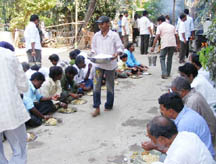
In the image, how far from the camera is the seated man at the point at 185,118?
251 cm

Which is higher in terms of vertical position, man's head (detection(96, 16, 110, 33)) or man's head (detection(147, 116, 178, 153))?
man's head (detection(96, 16, 110, 33))

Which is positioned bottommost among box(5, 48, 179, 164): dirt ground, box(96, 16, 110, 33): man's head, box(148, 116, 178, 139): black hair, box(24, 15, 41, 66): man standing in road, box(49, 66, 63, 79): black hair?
box(5, 48, 179, 164): dirt ground

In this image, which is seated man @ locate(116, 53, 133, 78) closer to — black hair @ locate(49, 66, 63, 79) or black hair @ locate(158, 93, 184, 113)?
black hair @ locate(49, 66, 63, 79)

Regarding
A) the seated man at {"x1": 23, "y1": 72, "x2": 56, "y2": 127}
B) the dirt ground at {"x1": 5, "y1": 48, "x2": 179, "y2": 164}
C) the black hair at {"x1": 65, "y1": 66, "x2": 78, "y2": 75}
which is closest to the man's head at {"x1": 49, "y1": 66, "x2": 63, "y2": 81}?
the seated man at {"x1": 23, "y1": 72, "x2": 56, "y2": 127}

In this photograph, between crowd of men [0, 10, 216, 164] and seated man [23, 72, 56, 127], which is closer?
crowd of men [0, 10, 216, 164]

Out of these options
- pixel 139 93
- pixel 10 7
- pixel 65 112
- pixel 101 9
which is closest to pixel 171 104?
pixel 65 112

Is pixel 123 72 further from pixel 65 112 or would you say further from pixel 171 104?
pixel 171 104

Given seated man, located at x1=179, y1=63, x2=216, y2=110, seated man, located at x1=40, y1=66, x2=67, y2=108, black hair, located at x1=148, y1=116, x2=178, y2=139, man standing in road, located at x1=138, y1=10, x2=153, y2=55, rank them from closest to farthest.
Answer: black hair, located at x1=148, y1=116, x2=178, y2=139, seated man, located at x1=179, y1=63, x2=216, y2=110, seated man, located at x1=40, y1=66, x2=67, y2=108, man standing in road, located at x1=138, y1=10, x2=153, y2=55

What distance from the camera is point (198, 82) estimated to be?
363 centimetres

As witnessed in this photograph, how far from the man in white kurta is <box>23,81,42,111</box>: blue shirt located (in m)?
1.34

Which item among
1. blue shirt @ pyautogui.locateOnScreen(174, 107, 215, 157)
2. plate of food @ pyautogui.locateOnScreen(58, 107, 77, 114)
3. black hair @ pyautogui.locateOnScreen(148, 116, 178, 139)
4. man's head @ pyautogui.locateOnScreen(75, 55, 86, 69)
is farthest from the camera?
man's head @ pyautogui.locateOnScreen(75, 55, 86, 69)

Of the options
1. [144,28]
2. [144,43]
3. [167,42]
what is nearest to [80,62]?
[167,42]

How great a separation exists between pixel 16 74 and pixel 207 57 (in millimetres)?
2054

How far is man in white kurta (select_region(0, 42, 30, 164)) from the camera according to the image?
114 inches
